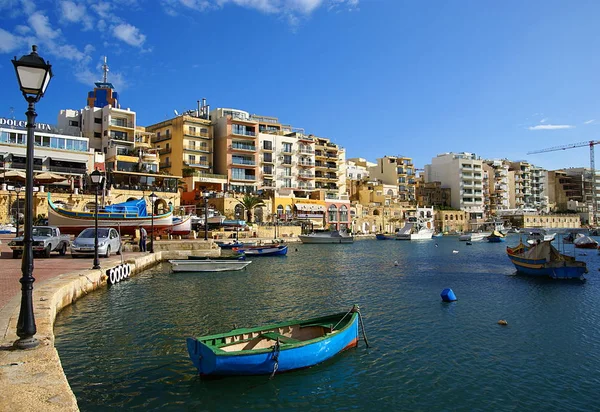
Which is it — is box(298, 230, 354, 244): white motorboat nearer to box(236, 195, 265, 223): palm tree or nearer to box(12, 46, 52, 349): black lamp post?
box(236, 195, 265, 223): palm tree

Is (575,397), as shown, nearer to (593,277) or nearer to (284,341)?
(284,341)

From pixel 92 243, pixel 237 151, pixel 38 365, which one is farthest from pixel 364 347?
pixel 237 151

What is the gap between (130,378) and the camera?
9258 millimetres

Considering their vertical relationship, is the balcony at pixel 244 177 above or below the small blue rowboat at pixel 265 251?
above

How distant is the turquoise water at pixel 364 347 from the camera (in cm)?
863

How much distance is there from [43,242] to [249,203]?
138ft

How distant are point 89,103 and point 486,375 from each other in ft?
232

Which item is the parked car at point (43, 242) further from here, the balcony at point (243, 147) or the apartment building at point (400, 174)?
the apartment building at point (400, 174)

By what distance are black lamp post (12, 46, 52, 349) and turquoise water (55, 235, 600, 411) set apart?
1567mm

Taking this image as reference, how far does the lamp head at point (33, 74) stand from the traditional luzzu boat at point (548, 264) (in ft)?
88.2

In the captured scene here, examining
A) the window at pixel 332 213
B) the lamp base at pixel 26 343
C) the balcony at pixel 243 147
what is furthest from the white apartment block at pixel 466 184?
the lamp base at pixel 26 343

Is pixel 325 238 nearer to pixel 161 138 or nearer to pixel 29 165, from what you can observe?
pixel 161 138

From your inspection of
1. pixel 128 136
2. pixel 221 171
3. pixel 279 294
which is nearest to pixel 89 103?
pixel 128 136

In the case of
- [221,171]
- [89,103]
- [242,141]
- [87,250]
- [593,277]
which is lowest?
[593,277]
